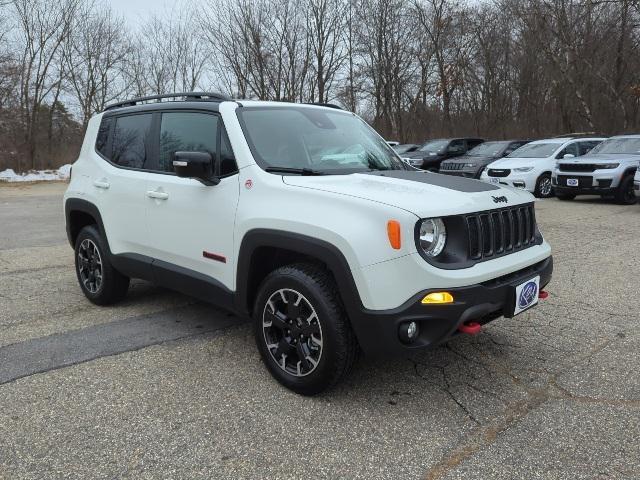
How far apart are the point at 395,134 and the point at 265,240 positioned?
34.4m

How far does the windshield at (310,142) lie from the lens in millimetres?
3578

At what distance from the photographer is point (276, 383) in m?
3.38

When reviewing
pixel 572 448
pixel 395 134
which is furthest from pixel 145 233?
pixel 395 134

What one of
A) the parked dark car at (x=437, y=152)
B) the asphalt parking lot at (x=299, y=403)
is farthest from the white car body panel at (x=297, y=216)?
the parked dark car at (x=437, y=152)

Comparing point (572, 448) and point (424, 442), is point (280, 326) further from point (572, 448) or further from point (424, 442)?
point (572, 448)

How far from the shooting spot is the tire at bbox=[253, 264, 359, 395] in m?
2.95

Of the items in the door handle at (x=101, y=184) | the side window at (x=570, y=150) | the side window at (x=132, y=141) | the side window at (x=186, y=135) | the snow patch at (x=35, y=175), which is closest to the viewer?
the side window at (x=186, y=135)

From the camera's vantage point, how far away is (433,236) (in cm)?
287

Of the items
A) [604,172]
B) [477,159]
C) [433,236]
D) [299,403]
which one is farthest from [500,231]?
[477,159]

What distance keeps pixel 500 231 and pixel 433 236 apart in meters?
0.56

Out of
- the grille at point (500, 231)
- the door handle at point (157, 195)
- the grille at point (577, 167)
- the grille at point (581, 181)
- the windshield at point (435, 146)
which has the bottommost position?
the grille at point (581, 181)

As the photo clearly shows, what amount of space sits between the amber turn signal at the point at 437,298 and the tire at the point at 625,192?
11274mm

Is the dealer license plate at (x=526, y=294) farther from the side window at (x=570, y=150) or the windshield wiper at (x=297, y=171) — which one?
the side window at (x=570, y=150)

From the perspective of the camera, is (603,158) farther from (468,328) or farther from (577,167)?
(468,328)
